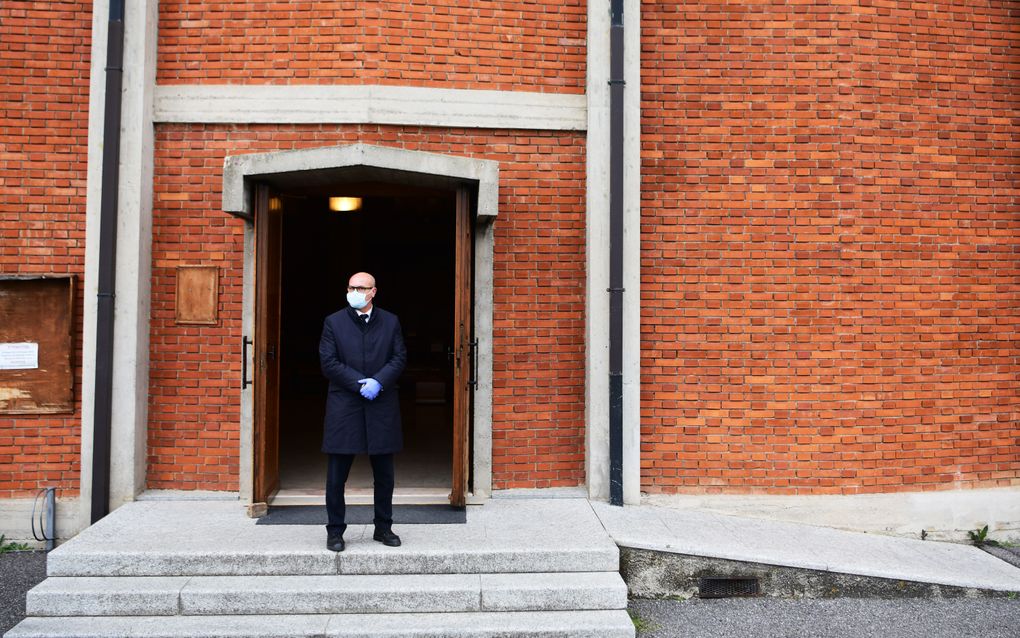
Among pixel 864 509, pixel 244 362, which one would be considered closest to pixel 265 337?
pixel 244 362

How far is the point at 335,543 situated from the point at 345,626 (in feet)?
1.98

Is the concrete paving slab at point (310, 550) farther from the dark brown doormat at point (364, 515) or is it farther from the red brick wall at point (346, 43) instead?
the red brick wall at point (346, 43)

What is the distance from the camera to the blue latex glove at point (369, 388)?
448cm

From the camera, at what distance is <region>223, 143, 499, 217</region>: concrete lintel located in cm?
505

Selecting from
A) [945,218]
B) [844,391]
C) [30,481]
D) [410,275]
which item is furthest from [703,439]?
[410,275]

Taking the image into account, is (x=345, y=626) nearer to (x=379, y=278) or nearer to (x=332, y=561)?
(x=332, y=561)

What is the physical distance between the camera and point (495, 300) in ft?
19.2

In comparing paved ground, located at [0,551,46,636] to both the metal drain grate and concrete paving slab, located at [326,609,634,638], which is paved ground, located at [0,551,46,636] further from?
the metal drain grate

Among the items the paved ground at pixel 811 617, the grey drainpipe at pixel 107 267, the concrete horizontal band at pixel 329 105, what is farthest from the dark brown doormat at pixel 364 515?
the concrete horizontal band at pixel 329 105


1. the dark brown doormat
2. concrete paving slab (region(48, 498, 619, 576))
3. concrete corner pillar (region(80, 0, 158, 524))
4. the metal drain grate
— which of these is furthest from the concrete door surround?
the metal drain grate

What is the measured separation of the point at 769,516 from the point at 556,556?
7.74 feet

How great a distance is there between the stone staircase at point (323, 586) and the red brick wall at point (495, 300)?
3.43 feet

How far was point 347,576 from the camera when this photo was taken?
443cm

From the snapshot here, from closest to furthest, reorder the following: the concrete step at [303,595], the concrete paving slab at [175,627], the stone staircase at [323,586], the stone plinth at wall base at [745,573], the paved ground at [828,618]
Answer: the concrete paving slab at [175,627] < the stone staircase at [323,586] < the concrete step at [303,595] < the paved ground at [828,618] < the stone plinth at wall base at [745,573]
